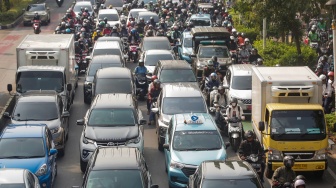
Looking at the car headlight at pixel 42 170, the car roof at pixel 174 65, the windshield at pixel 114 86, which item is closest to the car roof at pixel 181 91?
the windshield at pixel 114 86

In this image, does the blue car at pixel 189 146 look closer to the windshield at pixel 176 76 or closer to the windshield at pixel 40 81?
the windshield at pixel 40 81

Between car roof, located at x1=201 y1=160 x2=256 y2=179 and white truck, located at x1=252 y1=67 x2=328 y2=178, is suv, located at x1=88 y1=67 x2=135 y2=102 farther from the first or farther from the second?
car roof, located at x1=201 y1=160 x2=256 y2=179

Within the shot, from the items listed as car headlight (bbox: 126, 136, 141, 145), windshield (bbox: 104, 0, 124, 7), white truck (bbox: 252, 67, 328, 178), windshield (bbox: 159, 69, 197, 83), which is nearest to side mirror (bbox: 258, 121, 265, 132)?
white truck (bbox: 252, 67, 328, 178)

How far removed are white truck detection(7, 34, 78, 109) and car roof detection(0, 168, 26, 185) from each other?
11470mm

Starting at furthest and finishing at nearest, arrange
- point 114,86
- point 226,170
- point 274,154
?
1. point 114,86
2. point 274,154
3. point 226,170

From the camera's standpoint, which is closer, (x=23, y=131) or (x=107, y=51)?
(x=23, y=131)

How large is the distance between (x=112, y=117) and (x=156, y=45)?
15.8 metres

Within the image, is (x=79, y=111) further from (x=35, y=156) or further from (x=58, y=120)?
(x=35, y=156)

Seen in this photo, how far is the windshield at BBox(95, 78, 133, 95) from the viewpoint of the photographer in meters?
30.4

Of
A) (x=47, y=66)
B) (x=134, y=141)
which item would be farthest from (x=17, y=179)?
(x=47, y=66)

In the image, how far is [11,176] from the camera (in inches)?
716

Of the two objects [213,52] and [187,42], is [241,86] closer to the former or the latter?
[213,52]

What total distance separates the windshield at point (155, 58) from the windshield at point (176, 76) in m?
4.26

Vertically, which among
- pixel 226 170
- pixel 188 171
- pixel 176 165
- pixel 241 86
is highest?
pixel 226 170
